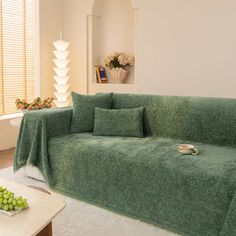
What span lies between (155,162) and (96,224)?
24.3 inches

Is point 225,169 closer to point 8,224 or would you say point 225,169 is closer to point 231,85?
point 8,224

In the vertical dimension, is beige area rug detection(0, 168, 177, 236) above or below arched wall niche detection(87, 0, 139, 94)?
below

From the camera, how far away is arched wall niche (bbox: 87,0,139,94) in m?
4.58

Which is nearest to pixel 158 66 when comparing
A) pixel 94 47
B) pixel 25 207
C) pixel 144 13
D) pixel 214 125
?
pixel 144 13

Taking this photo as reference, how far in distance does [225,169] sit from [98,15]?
3.48m

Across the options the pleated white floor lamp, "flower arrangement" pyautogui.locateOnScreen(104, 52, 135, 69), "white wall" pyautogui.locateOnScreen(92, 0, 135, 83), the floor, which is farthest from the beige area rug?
"white wall" pyautogui.locateOnScreen(92, 0, 135, 83)

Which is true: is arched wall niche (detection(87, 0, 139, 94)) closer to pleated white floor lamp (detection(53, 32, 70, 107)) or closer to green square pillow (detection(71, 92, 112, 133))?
pleated white floor lamp (detection(53, 32, 70, 107))

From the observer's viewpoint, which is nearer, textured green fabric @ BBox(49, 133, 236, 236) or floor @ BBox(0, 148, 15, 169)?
textured green fabric @ BBox(49, 133, 236, 236)

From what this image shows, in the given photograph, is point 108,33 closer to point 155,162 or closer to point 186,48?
point 186,48

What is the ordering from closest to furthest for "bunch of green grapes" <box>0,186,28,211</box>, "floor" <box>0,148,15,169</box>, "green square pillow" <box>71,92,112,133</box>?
"bunch of green grapes" <box>0,186,28,211</box>
"green square pillow" <box>71,92,112,133</box>
"floor" <box>0,148,15,169</box>

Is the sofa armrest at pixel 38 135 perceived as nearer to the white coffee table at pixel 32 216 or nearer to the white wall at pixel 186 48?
the white coffee table at pixel 32 216

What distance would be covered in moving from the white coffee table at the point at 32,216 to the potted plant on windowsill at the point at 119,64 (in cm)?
295

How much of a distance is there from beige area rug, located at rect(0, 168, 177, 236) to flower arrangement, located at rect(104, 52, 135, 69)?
247 centimetres

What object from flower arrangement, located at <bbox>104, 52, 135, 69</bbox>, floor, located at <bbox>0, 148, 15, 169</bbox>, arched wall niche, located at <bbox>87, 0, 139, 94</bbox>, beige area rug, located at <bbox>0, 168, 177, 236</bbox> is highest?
arched wall niche, located at <bbox>87, 0, 139, 94</bbox>
